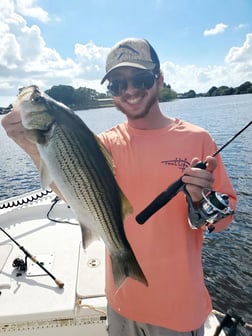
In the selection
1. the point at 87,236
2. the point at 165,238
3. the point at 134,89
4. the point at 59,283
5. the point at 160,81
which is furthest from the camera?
the point at 59,283

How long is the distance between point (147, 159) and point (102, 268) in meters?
2.30

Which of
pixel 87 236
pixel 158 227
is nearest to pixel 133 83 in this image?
pixel 158 227

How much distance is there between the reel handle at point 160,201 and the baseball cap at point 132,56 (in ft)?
3.74

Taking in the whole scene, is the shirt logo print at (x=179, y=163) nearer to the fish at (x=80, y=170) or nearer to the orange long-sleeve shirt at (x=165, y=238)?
the orange long-sleeve shirt at (x=165, y=238)

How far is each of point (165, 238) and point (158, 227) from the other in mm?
101

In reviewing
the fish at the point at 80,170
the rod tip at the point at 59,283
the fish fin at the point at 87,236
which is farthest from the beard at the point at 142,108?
the rod tip at the point at 59,283

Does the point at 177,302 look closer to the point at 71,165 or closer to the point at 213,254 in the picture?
the point at 71,165

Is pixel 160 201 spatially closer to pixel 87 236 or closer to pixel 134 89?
pixel 87 236

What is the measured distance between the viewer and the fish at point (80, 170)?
224 cm

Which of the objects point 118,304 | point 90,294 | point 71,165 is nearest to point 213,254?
point 90,294

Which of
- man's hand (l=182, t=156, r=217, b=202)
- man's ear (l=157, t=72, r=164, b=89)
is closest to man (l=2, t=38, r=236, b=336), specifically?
man's hand (l=182, t=156, r=217, b=202)

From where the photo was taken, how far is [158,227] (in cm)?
261

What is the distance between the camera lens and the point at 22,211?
22.4 ft

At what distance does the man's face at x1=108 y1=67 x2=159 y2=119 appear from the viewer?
9.51 ft
